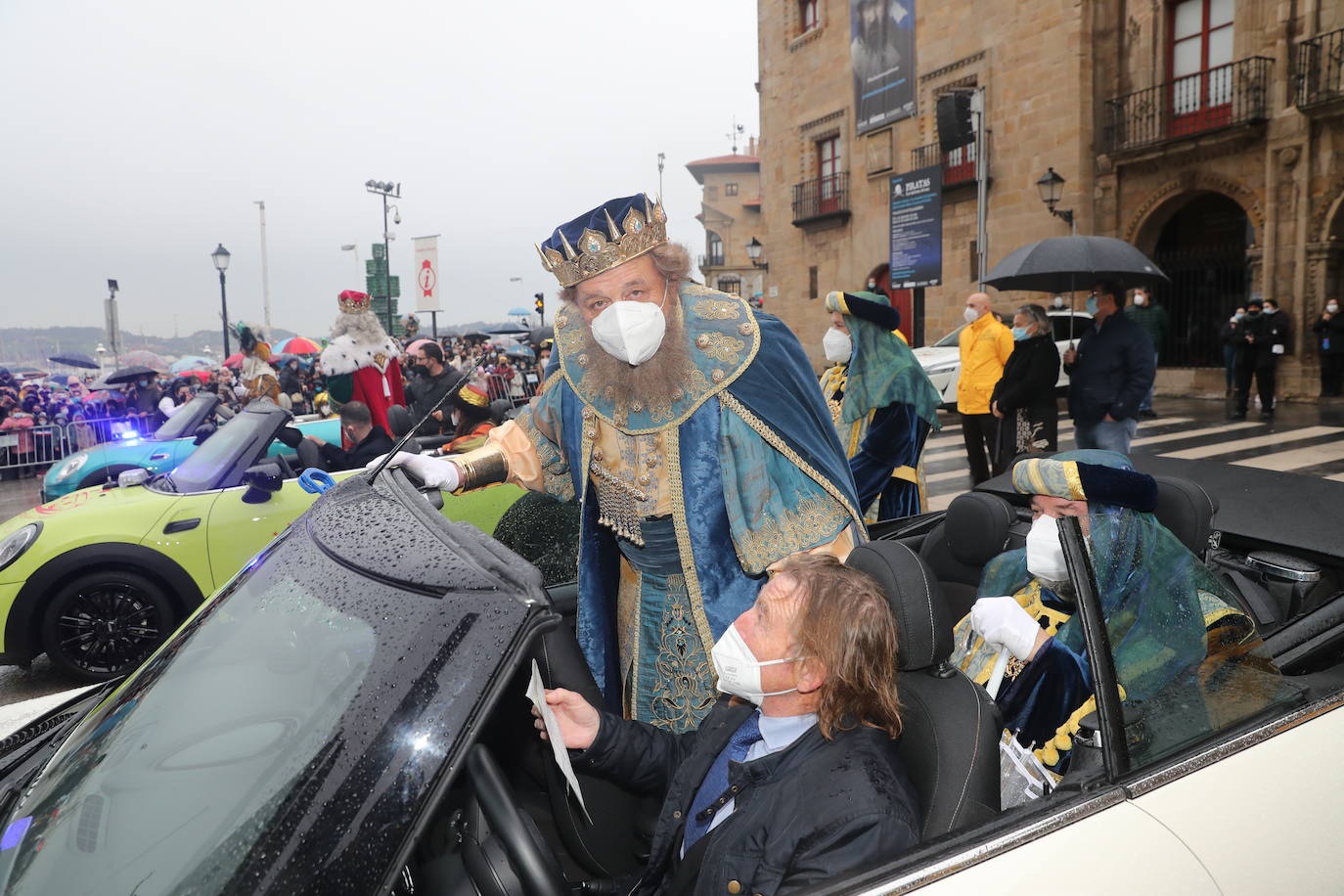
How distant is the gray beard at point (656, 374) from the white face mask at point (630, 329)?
6 centimetres

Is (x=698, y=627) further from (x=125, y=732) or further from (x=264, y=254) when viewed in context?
(x=264, y=254)

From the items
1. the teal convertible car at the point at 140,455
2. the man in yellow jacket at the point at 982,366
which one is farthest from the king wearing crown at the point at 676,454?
the man in yellow jacket at the point at 982,366

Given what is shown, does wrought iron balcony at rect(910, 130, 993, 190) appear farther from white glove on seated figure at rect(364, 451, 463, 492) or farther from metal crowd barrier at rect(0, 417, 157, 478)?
white glove on seated figure at rect(364, 451, 463, 492)

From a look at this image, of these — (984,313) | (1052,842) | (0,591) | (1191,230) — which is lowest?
(0,591)

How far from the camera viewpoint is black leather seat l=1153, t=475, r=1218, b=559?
238 cm

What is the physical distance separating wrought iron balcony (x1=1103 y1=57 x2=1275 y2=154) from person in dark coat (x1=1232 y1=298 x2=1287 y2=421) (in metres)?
5.21

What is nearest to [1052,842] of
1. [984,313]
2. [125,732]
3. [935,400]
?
[125,732]

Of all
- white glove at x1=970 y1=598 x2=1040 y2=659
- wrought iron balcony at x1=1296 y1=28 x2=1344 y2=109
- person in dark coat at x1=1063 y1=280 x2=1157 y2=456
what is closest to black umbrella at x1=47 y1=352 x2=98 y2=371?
person in dark coat at x1=1063 y1=280 x2=1157 y2=456

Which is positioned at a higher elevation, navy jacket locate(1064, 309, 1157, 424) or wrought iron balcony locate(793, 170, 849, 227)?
wrought iron balcony locate(793, 170, 849, 227)

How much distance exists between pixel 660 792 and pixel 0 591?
4088mm

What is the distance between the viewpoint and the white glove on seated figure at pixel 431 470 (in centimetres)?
239

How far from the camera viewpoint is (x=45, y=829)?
4.56 feet

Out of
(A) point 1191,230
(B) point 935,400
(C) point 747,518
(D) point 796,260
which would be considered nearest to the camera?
(C) point 747,518

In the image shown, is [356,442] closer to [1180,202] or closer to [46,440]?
[46,440]
